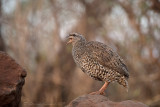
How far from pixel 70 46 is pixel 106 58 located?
9444mm

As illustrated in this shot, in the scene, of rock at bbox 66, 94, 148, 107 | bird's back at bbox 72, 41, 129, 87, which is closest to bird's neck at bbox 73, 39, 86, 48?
bird's back at bbox 72, 41, 129, 87

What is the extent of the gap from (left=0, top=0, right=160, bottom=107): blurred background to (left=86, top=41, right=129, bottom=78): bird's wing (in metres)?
7.27

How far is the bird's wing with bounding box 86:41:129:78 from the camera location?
7.87 m

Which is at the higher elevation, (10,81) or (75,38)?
(75,38)

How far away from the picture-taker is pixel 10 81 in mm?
6121

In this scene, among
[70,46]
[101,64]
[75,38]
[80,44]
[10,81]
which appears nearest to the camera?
[10,81]

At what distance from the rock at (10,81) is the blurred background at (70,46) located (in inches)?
367

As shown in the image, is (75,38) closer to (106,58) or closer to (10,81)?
(106,58)

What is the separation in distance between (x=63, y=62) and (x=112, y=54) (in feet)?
37.0

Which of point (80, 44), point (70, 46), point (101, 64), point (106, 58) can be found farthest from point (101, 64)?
point (70, 46)

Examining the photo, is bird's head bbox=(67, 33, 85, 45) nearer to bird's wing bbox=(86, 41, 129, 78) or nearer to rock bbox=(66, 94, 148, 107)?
bird's wing bbox=(86, 41, 129, 78)

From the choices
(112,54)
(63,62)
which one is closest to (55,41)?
(63,62)

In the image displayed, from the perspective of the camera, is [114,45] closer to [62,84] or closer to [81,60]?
[62,84]

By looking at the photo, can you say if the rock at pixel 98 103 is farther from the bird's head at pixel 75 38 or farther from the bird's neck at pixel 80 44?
the bird's head at pixel 75 38
